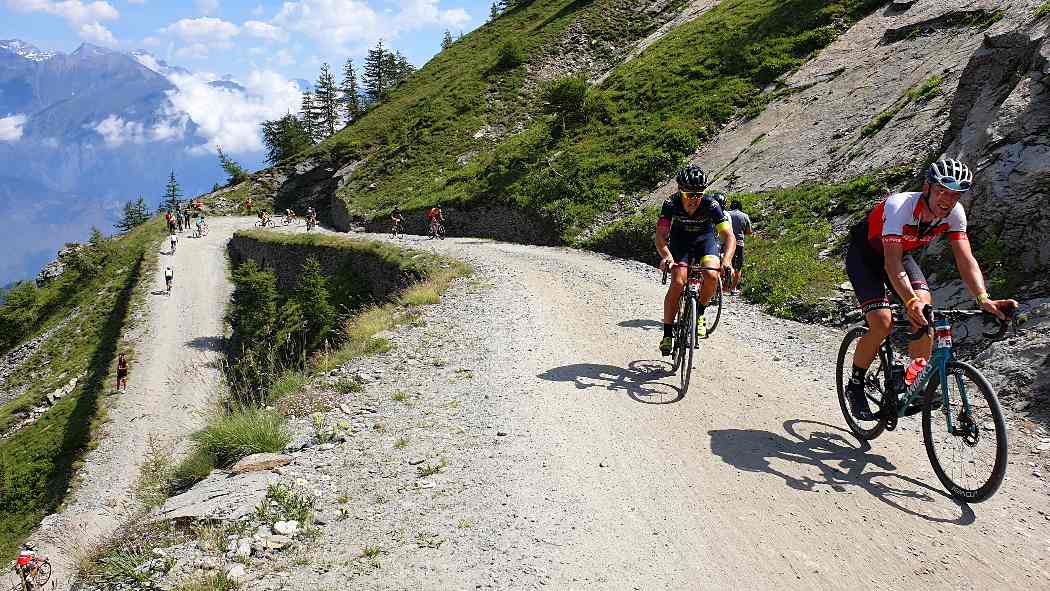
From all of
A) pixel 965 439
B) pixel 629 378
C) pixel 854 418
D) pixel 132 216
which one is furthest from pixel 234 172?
pixel 965 439

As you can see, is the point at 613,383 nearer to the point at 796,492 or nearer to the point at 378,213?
the point at 796,492

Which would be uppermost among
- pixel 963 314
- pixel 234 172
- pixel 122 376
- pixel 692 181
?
pixel 234 172

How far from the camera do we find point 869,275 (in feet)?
19.0

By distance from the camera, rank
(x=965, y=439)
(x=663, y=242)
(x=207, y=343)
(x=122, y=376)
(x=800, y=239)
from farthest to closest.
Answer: (x=207, y=343), (x=122, y=376), (x=800, y=239), (x=663, y=242), (x=965, y=439)

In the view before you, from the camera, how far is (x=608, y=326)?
11.2 metres

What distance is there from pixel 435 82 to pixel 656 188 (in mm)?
46860

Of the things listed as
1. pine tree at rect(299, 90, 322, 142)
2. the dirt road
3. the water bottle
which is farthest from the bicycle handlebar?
pine tree at rect(299, 90, 322, 142)

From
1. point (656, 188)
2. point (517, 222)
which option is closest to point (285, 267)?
point (517, 222)

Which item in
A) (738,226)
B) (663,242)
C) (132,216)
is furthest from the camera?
(132,216)

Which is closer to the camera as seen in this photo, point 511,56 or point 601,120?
point 601,120

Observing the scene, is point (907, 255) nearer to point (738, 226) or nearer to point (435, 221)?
point (738, 226)

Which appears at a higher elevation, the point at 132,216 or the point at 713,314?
the point at 132,216

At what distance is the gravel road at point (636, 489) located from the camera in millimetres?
4246

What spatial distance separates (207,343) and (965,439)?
137ft
